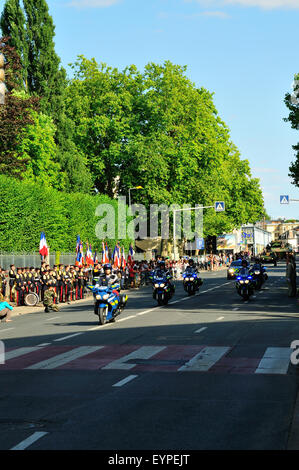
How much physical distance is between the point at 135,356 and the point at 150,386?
3484 millimetres

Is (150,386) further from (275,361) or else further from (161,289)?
(161,289)

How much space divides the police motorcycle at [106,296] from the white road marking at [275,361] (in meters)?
7.46

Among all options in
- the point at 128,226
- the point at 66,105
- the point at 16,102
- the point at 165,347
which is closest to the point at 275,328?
the point at 165,347

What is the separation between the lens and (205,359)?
1393cm

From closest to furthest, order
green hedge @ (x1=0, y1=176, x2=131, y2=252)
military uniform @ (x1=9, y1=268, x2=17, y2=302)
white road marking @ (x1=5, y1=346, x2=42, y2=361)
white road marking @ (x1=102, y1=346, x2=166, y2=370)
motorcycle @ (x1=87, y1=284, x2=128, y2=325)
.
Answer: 1. white road marking @ (x1=102, y1=346, x2=166, y2=370)
2. white road marking @ (x1=5, y1=346, x2=42, y2=361)
3. motorcycle @ (x1=87, y1=284, x2=128, y2=325)
4. military uniform @ (x1=9, y1=268, x2=17, y2=302)
5. green hedge @ (x1=0, y1=176, x2=131, y2=252)

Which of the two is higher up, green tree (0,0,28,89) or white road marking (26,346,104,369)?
green tree (0,0,28,89)

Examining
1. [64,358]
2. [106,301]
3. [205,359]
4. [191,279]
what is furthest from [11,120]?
[205,359]

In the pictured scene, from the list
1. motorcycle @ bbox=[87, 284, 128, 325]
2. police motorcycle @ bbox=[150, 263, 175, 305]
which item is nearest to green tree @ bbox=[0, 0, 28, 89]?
police motorcycle @ bbox=[150, 263, 175, 305]

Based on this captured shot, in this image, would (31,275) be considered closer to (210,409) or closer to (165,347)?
(165,347)

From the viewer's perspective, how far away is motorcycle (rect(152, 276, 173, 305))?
97.3 feet

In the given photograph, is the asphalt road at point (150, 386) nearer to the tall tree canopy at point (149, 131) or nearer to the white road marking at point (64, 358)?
the white road marking at point (64, 358)

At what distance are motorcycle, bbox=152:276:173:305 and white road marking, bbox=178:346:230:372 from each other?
1392 cm

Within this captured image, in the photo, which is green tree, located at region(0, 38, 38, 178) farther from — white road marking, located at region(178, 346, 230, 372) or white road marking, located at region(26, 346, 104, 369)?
white road marking, located at region(178, 346, 230, 372)

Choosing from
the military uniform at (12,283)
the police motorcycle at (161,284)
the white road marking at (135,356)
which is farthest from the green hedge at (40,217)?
the white road marking at (135,356)
